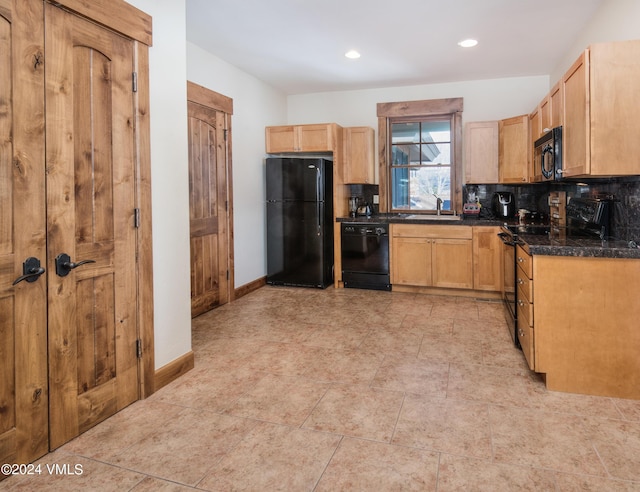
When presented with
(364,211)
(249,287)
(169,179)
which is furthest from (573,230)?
(249,287)

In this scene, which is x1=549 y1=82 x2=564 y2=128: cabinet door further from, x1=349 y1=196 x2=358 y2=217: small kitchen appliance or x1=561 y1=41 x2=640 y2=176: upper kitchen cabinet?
x1=349 y1=196 x2=358 y2=217: small kitchen appliance

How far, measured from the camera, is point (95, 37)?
2.25 metres

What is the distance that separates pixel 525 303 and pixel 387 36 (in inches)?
107

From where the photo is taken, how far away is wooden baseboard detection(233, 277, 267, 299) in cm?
516

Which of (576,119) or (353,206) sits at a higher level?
(576,119)

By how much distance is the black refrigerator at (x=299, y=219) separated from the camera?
5551mm

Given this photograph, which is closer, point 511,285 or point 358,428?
point 358,428

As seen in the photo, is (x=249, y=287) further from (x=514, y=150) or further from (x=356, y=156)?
(x=514, y=150)

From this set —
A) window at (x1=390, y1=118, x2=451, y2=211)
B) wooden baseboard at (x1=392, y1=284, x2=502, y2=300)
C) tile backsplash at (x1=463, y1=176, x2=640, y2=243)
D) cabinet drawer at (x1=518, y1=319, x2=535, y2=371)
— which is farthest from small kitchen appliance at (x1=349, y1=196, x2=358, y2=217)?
cabinet drawer at (x1=518, y1=319, x2=535, y2=371)

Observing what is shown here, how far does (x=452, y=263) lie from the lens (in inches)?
→ 205

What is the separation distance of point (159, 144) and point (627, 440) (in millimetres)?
2946

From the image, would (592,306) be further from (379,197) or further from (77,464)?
(379,197)

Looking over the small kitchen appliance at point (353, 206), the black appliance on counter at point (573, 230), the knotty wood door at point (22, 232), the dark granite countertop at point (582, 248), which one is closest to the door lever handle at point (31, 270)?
the knotty wood door at point (22, 232)

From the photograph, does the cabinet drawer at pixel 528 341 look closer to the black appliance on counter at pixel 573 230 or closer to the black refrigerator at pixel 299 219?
the black appliance on counter at pixel 573 230
